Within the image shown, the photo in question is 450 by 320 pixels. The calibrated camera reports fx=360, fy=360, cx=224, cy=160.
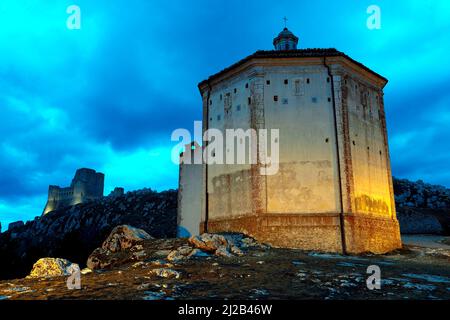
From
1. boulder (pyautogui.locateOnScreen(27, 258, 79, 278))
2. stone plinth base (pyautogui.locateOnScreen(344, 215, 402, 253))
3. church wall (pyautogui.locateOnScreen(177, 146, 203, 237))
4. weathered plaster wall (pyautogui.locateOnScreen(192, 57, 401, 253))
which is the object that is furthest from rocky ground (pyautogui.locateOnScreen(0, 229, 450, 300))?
church wall (pyautogui.locateOnScreen(177, 146, 203, 237))

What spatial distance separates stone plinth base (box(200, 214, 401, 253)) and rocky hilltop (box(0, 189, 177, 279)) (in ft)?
114

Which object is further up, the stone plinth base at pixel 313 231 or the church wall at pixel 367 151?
the church wall at pixel 367 151

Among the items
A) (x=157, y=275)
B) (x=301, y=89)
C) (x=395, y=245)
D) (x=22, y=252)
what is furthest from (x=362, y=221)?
(x=22, y=252)

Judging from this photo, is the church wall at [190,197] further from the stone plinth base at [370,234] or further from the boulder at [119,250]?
the stone plinth base at [370,234]

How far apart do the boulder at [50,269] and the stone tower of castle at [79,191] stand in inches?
3538

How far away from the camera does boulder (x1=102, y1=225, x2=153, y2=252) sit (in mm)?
18533

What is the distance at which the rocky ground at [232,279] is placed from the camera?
8.62 m

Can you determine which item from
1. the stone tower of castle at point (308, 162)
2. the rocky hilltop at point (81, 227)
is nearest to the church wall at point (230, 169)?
the stone tower of castle at point (308, 162)

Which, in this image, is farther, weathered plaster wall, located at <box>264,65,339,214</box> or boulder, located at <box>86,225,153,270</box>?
weathered plaster wall, located at <box>264,65,339,214</box>

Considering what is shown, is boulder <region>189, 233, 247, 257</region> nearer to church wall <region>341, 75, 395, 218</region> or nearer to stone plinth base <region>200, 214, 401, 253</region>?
stone plinth base <region>200, 214, 401, 253</region>

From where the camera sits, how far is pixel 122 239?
19.0m

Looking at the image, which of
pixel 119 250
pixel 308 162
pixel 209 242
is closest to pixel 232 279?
pixel 209 242
